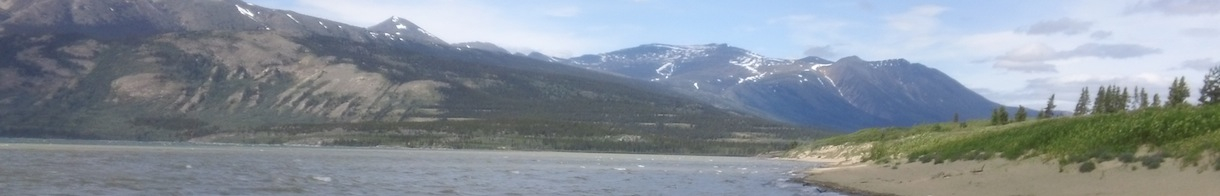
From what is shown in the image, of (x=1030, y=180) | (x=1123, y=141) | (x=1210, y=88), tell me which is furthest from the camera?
(x=1210, y=88)

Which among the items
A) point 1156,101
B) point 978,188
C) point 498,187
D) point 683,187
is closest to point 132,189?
point 498,187

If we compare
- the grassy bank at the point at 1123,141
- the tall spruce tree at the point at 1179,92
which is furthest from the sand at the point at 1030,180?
the tall spruce tree at the point at 1179,92

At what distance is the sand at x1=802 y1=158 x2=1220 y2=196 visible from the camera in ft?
109

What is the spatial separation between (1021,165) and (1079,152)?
340 cm

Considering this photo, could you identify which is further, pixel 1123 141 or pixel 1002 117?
pixel 1002 117

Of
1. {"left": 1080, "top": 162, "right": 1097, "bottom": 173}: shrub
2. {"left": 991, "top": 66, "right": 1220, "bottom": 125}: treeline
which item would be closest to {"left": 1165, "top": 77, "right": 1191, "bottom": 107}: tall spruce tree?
{"left": 991, "top": 66, "right": 1220, "bottom": 125}: treeline

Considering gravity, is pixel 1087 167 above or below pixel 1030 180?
above

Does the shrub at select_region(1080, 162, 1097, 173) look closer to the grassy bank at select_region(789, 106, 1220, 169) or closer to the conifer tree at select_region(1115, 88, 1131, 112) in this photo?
the grassy bank at select_region(789, 106, 1220, 169)

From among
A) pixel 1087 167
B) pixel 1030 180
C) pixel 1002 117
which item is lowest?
pixel 1030 180

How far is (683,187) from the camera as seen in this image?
185 feet

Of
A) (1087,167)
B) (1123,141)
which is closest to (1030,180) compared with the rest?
(1087,167)

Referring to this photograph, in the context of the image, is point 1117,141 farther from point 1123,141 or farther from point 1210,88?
point 1210,88

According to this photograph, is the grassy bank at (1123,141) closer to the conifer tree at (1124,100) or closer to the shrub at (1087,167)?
the shrub at (1087,167)

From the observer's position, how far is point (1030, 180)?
4234 centimetres
